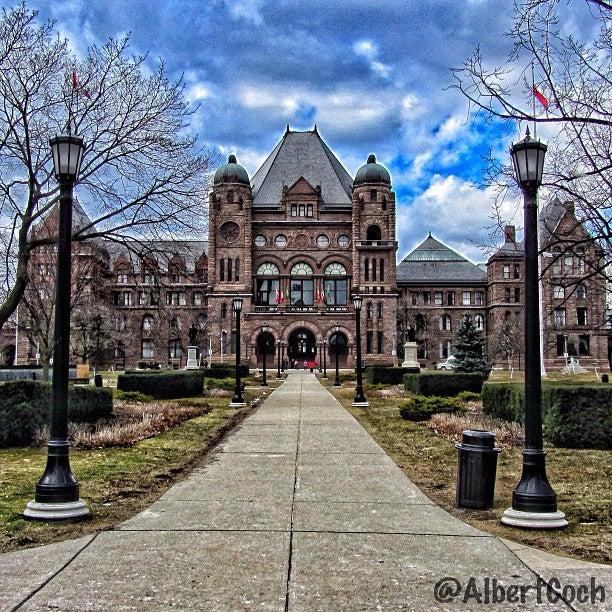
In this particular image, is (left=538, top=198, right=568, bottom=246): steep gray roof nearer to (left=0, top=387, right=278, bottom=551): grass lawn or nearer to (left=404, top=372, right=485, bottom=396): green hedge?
(left=404, top=372, right=485, bottom=396): green hedge

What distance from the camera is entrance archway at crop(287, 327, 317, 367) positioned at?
81.4 meters

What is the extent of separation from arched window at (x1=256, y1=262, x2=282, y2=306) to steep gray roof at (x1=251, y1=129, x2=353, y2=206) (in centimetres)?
774

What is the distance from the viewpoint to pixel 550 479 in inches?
412

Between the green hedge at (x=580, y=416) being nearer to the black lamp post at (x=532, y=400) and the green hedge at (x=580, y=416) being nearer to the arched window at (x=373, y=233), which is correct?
the black lamp post at (x=532, y=400)

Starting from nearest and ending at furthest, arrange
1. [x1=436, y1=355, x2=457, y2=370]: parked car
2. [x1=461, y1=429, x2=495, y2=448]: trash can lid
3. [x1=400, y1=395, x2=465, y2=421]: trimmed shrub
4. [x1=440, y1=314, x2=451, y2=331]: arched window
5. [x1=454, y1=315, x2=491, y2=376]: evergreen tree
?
1. [x1=461, y1=429, x2=495, y2=448]: trash can lid
2. [x1=400, y1=395, x2=465, y2=421]: trimmed shrub
3. [x1=454, y1=315, x2=491, y2=376]: evergreen tree
4. [x1=436, y1=355, x2=457, y2=370]: parked car
5. [x1=440, y1=314, x2=451, y2=331]: arched window

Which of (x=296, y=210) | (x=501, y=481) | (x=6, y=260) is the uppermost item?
(x=296, y=210)

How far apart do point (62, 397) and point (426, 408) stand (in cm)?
1342

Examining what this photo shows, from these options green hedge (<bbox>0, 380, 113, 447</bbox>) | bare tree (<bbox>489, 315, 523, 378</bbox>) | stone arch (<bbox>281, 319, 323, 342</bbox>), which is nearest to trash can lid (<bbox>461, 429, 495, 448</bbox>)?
green hedge (<bbox>0, 380, 113, 447</bbox>)

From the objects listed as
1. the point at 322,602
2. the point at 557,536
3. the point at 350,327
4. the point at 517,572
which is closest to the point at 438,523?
the point at 557,536

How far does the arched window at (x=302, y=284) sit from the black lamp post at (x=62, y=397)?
243 ft

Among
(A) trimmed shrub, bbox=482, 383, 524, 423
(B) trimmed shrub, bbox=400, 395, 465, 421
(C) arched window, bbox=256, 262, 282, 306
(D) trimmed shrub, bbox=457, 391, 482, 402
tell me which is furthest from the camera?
(C) arched window, bbox=256, 262, 282, 306

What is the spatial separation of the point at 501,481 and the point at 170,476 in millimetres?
4826

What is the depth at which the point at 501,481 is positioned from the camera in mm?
10367

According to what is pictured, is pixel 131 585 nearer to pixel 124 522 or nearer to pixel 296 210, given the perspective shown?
pixel 124 522
